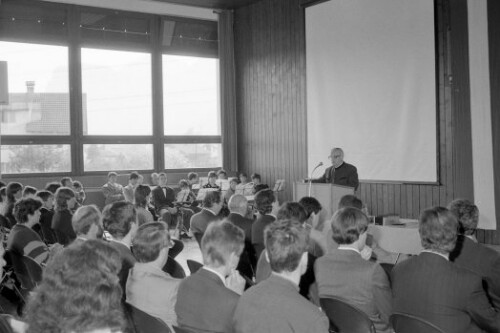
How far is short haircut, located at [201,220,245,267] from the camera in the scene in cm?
273

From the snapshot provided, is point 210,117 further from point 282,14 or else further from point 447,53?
point 447,53

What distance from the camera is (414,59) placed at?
9.79 metres

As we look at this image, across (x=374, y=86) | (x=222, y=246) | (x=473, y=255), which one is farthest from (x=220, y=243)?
(x=374, y=86)

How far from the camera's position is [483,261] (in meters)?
3.60

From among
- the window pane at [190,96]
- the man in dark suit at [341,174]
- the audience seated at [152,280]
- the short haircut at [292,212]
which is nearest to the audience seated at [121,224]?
the audience seated at [152,280]

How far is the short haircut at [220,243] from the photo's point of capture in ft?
8.95

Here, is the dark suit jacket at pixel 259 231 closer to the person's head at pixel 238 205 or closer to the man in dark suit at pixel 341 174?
the person's head at pixel 238 205

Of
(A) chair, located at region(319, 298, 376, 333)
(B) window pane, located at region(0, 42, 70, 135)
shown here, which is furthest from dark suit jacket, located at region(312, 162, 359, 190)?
(B) window pane, located at region(0, 42, 70, 135)

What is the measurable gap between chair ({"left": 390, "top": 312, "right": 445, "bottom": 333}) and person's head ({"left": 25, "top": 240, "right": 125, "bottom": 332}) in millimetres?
1393

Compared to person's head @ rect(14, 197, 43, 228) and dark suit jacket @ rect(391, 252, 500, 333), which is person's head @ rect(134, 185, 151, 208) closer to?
person's head @ rect(14, 197, 43, 228)

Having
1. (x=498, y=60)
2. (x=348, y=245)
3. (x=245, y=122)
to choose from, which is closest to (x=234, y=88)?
(x=245, y=122)

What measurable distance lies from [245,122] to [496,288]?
1114cm

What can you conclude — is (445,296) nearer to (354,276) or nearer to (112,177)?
(354,276)

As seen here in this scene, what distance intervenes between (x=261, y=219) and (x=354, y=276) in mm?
2089
